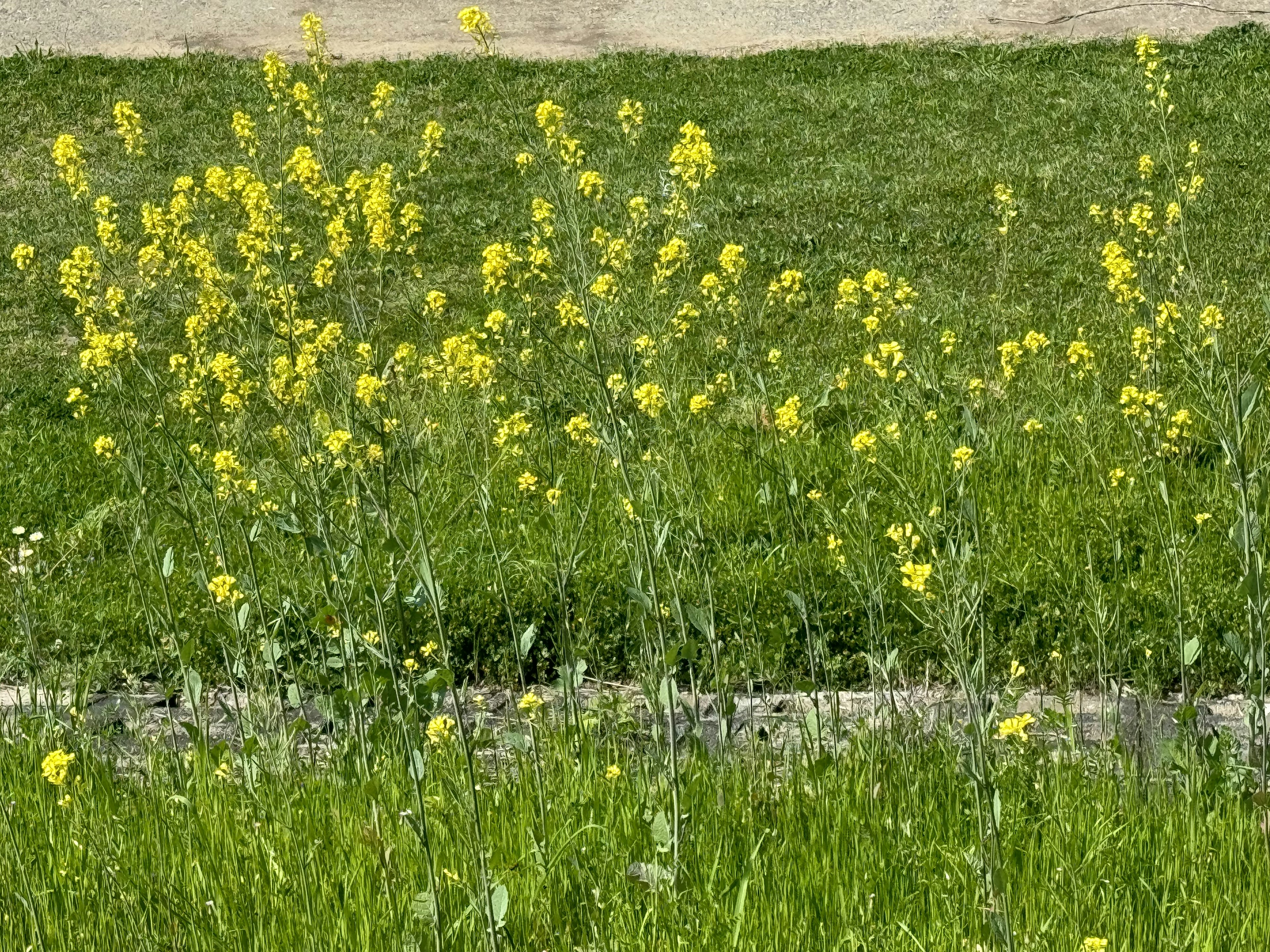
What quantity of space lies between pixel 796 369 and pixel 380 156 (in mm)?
4600

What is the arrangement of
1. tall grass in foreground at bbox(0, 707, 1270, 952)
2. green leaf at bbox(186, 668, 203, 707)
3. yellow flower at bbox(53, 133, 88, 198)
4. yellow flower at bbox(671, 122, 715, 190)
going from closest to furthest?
1. tall grass in foreground at bbox(0, 707, 1270, 952)
2. green leaf at bbox(186, 668, 203, 707)
3. yellow flower at bbox(671, 122, 715, 190)
4. yellow flower at bbox(53, 133, 88, 198)

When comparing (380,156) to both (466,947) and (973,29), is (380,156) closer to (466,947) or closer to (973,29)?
(973,29)

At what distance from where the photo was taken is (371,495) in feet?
9.43

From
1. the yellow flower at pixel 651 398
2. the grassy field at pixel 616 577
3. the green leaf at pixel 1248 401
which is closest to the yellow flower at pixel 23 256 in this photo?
the grassy field at pixel 616 577

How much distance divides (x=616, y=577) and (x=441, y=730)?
2219 mm

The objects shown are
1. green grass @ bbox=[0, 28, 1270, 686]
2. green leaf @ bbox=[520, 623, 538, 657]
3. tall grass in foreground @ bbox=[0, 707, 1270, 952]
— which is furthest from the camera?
green grass @ bbox=[0, 28, 1270, 686]

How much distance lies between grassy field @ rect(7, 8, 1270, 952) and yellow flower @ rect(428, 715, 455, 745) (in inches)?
0.7

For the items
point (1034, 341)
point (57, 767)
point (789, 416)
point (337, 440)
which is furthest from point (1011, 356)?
point (57, 767)

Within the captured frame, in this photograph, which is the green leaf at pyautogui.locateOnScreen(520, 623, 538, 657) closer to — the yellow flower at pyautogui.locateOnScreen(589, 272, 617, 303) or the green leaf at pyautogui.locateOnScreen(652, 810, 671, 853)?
the green leaf at pyautogui.locateOnScreen(652, 810, 671, 853)

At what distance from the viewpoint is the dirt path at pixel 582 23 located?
12633 mm

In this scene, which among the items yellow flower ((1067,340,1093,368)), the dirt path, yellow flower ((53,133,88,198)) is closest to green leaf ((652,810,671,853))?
yellow flower ((1067,340,1093,368))

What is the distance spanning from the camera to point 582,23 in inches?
520

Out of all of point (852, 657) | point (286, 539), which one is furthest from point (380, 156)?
point (852, 657)

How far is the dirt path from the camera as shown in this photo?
1263 centimetres
